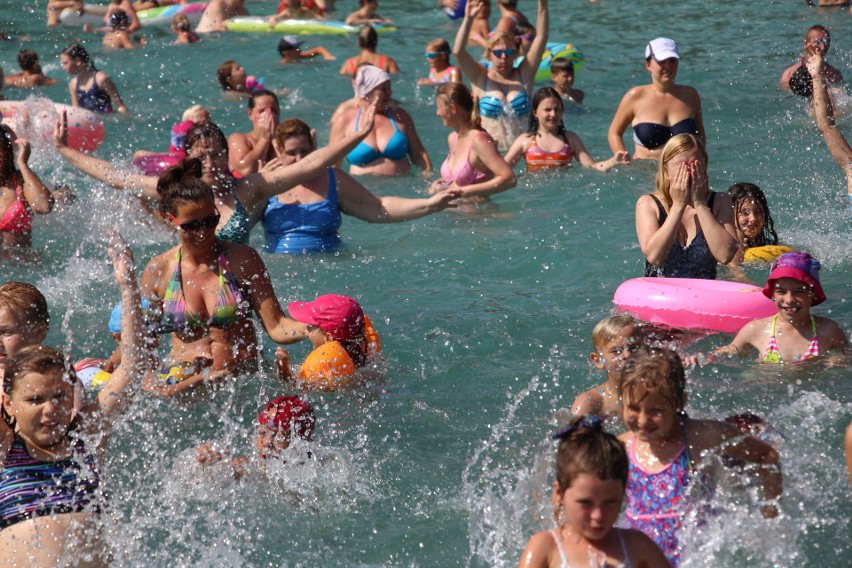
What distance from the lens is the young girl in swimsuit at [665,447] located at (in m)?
3.92

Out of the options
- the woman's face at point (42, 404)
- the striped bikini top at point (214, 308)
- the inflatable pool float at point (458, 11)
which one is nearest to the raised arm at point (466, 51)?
the striped bikini top at point (214, 308)

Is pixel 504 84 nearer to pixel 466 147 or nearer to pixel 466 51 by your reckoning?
pixel 466 51

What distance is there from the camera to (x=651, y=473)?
13.3 ft

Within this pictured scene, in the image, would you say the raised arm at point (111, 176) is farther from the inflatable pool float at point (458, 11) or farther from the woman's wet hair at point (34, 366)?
the inflatable pool float at point (458, 11)

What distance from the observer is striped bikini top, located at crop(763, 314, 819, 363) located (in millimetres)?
5816

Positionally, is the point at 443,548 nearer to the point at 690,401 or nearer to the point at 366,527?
the point at 366,527

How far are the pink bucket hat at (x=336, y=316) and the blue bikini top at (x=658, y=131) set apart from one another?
14.1ft

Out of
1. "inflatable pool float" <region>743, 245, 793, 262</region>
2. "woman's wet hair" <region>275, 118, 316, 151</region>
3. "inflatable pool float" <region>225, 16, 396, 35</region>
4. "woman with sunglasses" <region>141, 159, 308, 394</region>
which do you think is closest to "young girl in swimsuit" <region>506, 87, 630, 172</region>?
"inflatable pool float" <region>743, 245, 793, 262</region>

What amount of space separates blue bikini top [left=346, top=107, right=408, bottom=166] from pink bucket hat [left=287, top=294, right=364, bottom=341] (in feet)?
14.1

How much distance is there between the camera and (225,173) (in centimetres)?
661

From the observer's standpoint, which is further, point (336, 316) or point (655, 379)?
point (336, 316)

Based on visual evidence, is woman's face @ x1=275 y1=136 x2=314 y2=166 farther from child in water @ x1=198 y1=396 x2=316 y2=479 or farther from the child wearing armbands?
child in water @ x1=198 y1=396 x2=316 y2=479

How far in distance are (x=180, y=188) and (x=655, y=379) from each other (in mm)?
2425

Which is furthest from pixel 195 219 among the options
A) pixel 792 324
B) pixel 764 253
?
pixel 764 253
